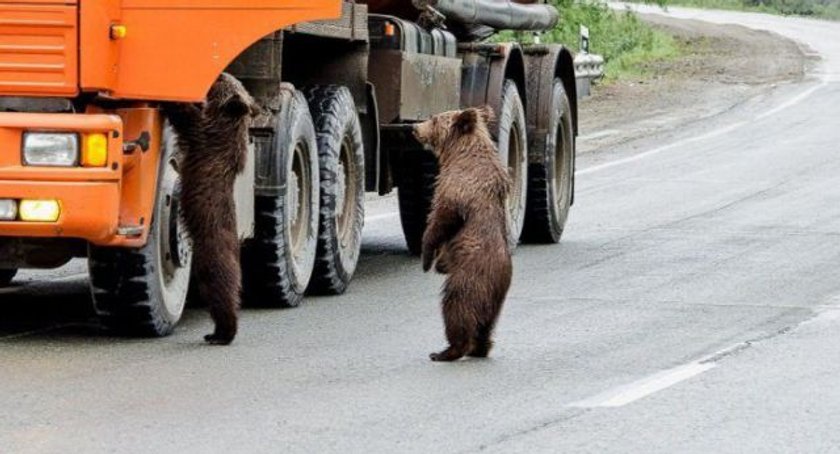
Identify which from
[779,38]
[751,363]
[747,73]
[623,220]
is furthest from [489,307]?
[779,38]

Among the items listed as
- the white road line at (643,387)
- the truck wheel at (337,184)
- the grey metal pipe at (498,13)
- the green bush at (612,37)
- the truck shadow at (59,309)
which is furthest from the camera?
the green bush at (612,37)

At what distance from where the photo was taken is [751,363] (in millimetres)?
10469

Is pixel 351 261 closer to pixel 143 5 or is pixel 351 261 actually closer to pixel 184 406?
pixel 143 5

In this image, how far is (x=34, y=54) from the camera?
10.4 metres

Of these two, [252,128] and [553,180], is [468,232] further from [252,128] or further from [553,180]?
[553,180]

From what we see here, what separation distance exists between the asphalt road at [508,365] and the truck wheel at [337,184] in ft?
0.80

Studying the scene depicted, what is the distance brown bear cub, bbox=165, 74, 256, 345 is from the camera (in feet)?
35.6

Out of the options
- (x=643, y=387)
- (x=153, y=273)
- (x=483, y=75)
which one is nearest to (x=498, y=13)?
(x=483, y=75)

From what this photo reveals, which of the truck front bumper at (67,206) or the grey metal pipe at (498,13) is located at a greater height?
the grey metal pipe at (498,13)

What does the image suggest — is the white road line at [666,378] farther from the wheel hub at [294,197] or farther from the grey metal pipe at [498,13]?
the grey metal pipe at [498,13]

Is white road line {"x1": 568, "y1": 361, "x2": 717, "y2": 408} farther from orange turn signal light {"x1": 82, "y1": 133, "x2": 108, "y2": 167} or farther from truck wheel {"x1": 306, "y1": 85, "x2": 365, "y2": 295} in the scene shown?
truck wheel {"x1": 306, "y1": 85, "x2": 365, "y2": 295}

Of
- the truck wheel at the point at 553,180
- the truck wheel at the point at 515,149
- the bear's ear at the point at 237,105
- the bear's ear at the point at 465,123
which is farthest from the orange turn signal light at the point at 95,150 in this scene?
the truck wheel at the point at 553,180

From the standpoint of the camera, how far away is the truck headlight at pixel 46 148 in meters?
10.3

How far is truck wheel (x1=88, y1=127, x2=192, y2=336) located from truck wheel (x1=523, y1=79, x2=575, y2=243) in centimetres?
610
